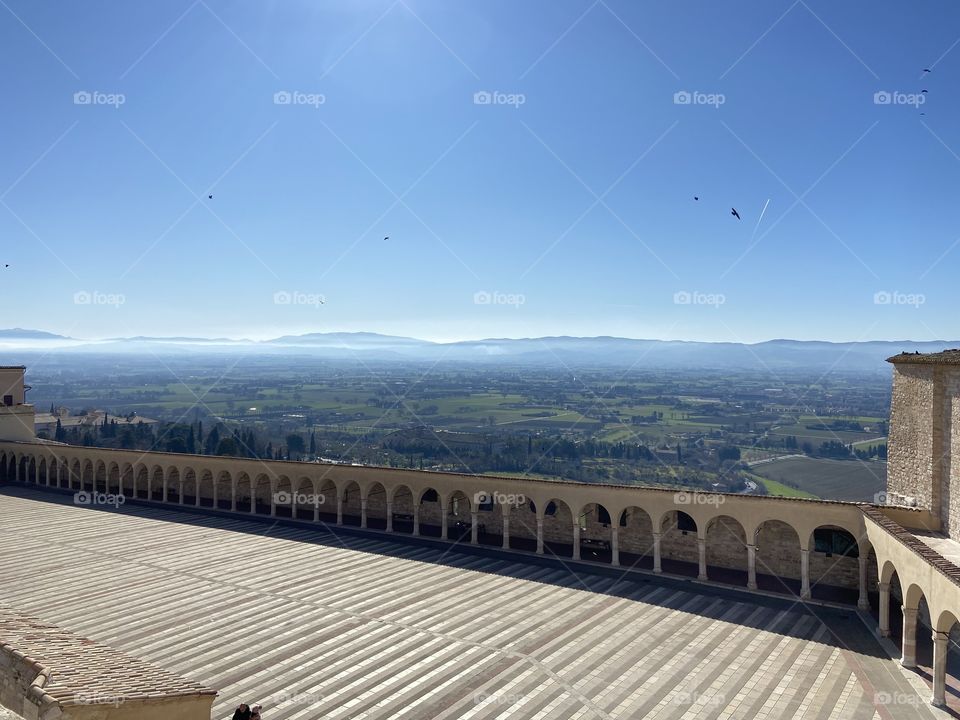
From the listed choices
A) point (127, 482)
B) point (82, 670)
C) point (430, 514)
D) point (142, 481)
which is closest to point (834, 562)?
point (430, 514)

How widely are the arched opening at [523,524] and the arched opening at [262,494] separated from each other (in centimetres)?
1286

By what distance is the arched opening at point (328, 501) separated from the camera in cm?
3081

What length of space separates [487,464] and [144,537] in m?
63.6

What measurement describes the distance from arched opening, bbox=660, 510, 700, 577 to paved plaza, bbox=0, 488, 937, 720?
92.5 inches

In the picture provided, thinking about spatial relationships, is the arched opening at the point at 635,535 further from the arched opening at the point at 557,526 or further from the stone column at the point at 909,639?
the stone column at the point at 909,639

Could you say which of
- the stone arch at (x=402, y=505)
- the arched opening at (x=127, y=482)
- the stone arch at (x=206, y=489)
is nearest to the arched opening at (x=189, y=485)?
the stone arch at (x=206, y=489)

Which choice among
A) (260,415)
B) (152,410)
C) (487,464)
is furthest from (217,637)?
(152,410)

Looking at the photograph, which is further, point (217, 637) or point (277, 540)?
point (277, 540)

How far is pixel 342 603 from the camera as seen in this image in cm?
1806

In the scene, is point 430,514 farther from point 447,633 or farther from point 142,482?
point 142,482

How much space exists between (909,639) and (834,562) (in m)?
6.46

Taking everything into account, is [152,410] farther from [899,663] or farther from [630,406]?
[899,663]

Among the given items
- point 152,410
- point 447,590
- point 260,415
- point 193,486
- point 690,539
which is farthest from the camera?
point 152,410

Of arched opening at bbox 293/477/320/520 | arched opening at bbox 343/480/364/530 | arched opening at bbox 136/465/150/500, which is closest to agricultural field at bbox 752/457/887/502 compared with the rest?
arched opening at bbox 343/480/364/530
